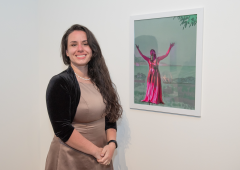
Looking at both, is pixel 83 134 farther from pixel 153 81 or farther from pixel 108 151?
pixel 153 81

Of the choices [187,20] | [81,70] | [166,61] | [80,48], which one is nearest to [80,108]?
[81,70]

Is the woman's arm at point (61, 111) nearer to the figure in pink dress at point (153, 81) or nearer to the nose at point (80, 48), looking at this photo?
the nose at point (80, 48)

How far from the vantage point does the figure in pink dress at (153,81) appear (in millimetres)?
1477

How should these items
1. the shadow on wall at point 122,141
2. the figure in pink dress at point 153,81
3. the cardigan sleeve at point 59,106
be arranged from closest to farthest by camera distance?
the cardigan sleeve at point 59,106 < the figure in pink dress at point 153,81 < the shadow on wall at point 122,141

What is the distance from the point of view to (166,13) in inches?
55.0

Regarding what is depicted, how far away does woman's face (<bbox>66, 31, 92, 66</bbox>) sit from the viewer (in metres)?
1.34

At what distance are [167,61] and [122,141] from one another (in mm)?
758

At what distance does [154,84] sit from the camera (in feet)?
4.91

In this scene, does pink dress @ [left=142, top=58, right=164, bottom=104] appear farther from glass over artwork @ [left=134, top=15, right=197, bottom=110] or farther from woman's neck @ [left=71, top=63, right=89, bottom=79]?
woman's neck @ [left=71, top=63, right=89, bottom=79]
